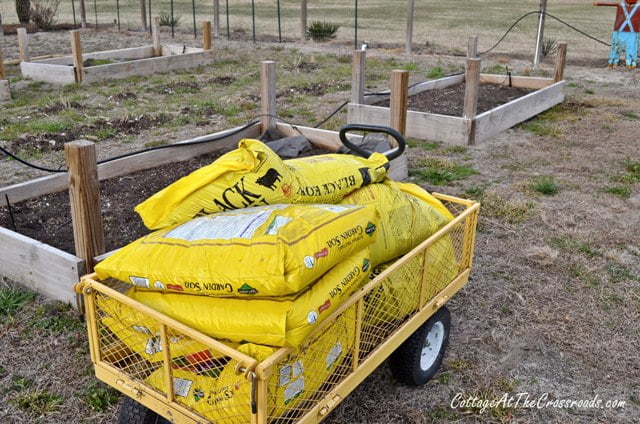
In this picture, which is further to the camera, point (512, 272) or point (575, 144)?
point (575, 144)

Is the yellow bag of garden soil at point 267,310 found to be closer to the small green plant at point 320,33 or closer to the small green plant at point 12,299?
the small green plant at point 12,299

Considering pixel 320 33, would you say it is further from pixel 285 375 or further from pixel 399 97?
pixel 285 375

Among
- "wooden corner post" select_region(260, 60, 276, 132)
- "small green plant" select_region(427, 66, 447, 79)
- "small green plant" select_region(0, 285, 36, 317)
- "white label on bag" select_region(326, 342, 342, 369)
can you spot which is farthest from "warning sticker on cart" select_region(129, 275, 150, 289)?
"small green plant" select_region(427, 66, 447, 79)

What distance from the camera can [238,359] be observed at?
6.16ft

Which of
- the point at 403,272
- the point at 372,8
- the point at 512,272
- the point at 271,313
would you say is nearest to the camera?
the point at 271,313

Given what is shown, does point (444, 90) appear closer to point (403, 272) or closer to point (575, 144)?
point (575, 144)

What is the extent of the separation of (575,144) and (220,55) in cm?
845

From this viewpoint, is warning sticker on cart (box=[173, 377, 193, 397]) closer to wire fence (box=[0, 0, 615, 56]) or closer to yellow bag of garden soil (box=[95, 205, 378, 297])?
yellow bag of garden soil (box=[95, 205, 378, 297])

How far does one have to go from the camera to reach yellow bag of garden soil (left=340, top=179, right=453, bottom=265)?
9.41 feet

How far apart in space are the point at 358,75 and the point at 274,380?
5.90 m

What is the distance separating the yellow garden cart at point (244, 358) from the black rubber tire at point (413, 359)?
0.29ft

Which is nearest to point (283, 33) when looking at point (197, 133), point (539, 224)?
point (197, 133)

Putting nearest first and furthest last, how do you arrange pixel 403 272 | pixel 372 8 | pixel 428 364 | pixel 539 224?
pixel 403 272 → pixel 428 364 → pixel 539 224 → pixel 372 8

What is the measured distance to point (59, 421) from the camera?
284cm
